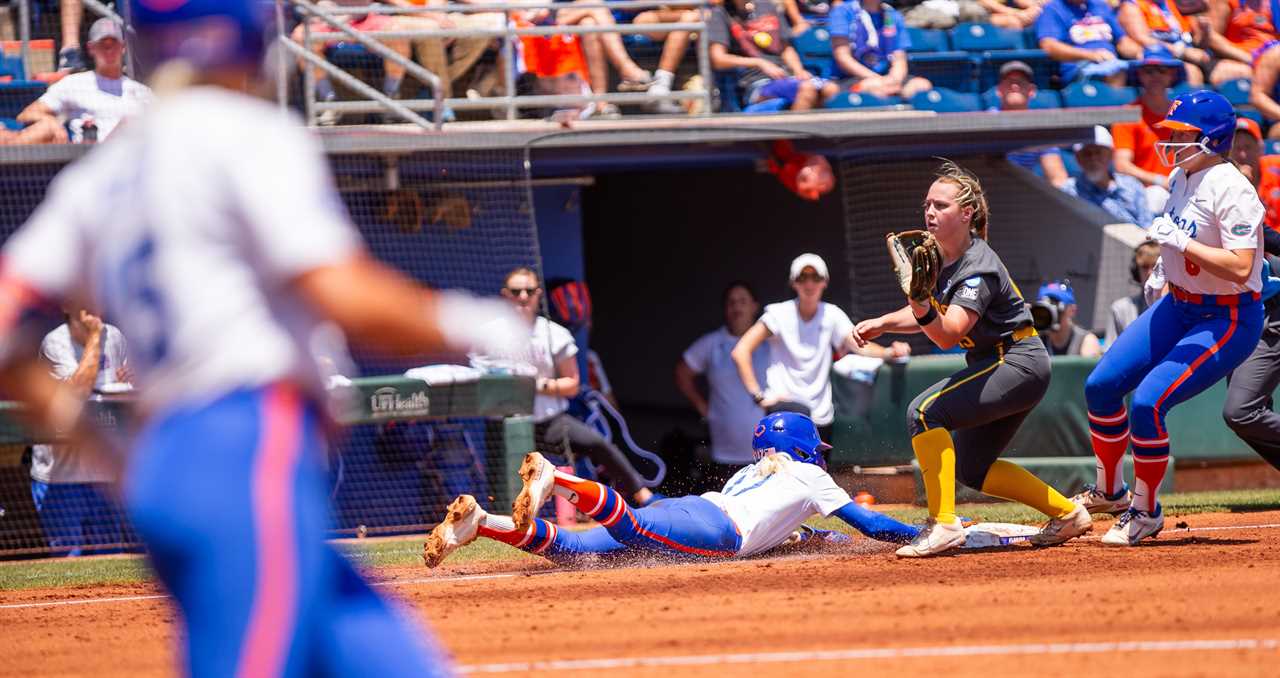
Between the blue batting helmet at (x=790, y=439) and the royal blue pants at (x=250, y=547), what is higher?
the royal blue pants at (x=250, y=547)

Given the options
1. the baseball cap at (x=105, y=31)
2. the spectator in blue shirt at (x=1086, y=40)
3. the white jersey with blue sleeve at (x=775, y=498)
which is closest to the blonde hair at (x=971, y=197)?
the white jersey with blue sleeve at (x=775, y=498)

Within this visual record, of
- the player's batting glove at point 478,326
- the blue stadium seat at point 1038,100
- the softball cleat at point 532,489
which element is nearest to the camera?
the player's batting glove at point 478,326

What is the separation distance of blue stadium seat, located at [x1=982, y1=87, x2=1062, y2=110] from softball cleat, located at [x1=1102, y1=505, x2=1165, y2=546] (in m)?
7.26

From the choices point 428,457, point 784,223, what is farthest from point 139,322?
point 784,223

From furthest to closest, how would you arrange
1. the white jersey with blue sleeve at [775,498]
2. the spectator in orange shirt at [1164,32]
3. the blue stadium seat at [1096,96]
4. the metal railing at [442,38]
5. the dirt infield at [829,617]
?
1. the spectator in orange shirt at [1164,32]
2. the blue stadium seat at [1096,96]
3. the metal railing at [442,38]
4. the white jersey with blue sleeve at [775,498]
5. the dirt infield at [829,617]

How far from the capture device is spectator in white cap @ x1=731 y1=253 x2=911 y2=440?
38.7 ft

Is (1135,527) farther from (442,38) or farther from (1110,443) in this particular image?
(442,38)

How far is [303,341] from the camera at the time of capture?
2652 millimetres

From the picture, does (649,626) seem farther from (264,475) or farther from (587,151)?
(587,151)

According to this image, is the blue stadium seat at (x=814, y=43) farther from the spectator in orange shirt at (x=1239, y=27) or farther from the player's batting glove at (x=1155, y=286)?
the player's batting glove at (x=1155, y=286)

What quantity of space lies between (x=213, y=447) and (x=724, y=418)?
1018 cm

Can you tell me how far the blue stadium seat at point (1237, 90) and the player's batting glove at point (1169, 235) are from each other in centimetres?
853

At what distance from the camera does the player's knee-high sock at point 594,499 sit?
6.78m

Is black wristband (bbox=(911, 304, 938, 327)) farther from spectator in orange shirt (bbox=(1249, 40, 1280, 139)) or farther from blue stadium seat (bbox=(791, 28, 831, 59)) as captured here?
spectator in orange shirt (bbox=(1249, 40, 1280, 139))
